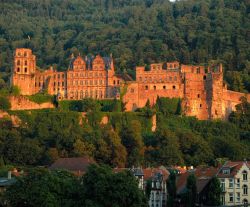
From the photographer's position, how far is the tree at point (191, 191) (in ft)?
232

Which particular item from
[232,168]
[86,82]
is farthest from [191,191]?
[86,82]

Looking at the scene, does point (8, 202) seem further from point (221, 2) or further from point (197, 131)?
point (221, 2)

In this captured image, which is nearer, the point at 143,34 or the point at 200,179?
the point at 200,179

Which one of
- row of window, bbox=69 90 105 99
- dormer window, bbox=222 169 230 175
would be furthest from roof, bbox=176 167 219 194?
row of window, bbox=69 90 105 99

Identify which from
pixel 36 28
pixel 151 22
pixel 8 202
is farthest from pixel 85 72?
pixel 36 28

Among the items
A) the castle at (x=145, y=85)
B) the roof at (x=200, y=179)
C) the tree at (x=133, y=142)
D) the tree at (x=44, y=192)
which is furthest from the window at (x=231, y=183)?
the castle at (x=145, y=85)

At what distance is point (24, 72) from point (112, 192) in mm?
53616

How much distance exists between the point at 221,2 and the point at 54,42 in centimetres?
3153

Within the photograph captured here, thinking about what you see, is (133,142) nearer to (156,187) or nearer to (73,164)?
(73,164)

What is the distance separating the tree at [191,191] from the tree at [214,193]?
4.23 ft

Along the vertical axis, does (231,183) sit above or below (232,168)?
below

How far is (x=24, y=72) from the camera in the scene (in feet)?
383

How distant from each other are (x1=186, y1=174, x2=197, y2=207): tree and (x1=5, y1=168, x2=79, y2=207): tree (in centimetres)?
889

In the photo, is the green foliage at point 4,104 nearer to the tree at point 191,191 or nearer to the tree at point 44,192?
the tree at point 44,192
